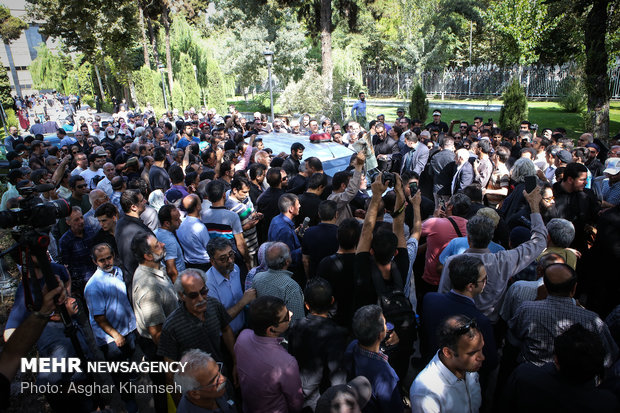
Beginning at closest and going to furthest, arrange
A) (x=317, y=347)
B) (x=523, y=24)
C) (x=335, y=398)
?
1. (x=335, y=398)
2. (x=317, y=347)
3. (x=523, y=24)

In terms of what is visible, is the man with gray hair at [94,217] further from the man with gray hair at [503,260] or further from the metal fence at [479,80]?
the metal fence at [479,80]

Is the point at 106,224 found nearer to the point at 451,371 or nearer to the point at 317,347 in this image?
the point at 317,347

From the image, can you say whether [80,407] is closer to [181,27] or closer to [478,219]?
[478,219]

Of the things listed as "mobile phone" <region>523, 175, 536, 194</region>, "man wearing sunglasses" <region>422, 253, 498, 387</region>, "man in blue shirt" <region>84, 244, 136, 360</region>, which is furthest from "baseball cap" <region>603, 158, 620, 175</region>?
"man in blue shirt" <region>84, 244, 136, 360</region>

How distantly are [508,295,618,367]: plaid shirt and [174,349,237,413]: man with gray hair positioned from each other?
7.23 ft

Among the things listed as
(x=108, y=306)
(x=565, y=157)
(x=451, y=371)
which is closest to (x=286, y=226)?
(x=108, y=306)

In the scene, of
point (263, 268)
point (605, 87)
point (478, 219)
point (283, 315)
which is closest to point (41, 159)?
point (263, 268)

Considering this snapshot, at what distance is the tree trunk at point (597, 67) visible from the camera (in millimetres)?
11797

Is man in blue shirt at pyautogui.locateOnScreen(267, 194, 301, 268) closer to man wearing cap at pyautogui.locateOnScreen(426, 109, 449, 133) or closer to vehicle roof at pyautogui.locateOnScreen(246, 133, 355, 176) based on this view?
vehicle roof at pyautogui.locateOnScreen(246, 133, 355, 176)

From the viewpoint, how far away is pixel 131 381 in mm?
4230

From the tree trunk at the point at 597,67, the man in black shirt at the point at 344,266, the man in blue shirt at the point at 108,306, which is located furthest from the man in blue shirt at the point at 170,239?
the tree trunk at the point at 597,67

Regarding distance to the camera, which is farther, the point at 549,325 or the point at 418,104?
the point at 418,104

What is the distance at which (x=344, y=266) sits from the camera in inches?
141

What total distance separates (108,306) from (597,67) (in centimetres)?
1444
